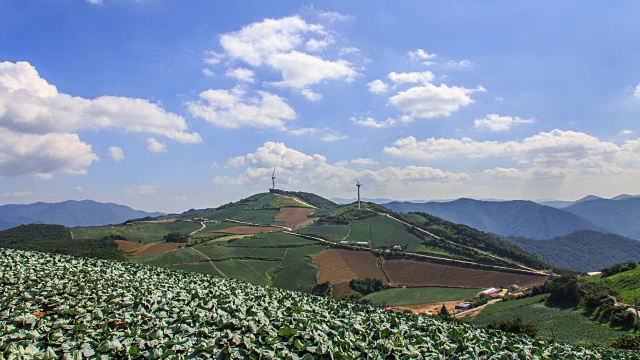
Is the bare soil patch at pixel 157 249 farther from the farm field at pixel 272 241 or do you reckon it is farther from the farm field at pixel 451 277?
the farm field at pixel 451 277

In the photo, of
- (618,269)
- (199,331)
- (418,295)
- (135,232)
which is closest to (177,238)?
(135,232)

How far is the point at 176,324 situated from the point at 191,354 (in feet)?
11.1

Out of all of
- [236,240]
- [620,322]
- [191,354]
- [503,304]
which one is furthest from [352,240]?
[191,354]

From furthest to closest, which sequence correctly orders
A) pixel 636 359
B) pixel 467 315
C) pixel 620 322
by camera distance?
pixel 467 315, pixel 620 322, pixel 636 359

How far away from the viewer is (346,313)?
22609 millimetres

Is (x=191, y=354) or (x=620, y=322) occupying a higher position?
(x=191, y=354)

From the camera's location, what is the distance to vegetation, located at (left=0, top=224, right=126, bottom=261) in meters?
122

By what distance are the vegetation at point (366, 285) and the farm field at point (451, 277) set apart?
5.82 metres

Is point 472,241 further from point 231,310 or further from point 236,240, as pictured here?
point 231,310

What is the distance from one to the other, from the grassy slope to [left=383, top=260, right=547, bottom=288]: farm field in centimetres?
1503

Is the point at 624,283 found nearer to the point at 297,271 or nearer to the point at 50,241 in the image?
the point at 297,271

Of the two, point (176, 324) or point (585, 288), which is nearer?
point (176, 324)

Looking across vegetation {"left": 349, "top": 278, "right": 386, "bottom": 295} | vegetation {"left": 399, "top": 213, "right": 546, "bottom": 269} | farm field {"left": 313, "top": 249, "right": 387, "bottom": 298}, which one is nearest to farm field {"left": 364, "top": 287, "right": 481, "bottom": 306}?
vegetation {"left": 349, "top": 278, "right": 386, "bottom": 295}

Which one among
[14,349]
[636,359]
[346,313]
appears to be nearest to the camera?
[14,349]
